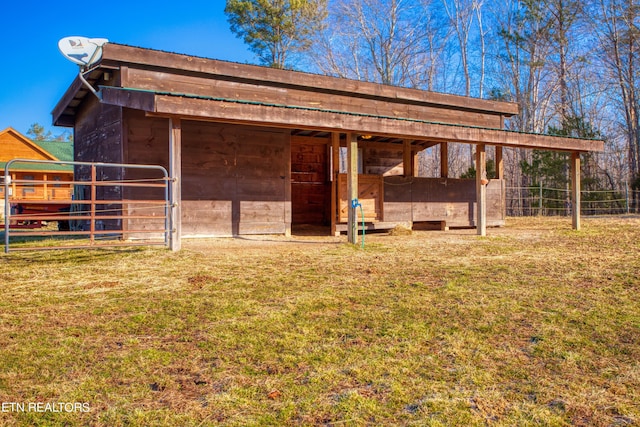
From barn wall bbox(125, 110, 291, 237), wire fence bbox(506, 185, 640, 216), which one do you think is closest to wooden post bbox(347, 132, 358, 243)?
barn wall bbox(125, 110, 291, 237)

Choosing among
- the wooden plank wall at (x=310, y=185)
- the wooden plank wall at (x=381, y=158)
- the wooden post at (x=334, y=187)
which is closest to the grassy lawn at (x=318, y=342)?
the wooden post at (x=334, y=187)

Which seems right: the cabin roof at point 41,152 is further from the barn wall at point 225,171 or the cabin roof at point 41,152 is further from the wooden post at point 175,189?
the wooden post at point 175,189

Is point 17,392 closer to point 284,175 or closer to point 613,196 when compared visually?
point 284,175

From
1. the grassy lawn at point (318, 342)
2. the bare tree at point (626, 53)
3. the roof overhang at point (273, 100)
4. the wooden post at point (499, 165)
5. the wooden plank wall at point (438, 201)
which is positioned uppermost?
the bare tree at point (626, 53)

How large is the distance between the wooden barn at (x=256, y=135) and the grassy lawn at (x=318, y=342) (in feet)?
9.75

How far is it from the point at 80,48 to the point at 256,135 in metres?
3.95

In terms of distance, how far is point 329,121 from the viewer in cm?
935

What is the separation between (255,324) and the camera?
14.0 feet

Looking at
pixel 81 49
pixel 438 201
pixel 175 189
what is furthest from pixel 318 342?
pixel 438 201

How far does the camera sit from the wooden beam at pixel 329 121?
8086 millimetres

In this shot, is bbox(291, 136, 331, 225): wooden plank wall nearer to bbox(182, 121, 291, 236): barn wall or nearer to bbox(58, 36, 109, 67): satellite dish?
bbox(182, 121, 291, 236): barn wall

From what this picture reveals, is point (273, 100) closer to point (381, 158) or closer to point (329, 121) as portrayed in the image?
point (329, 121)

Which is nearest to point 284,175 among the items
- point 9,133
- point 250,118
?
point 250,118

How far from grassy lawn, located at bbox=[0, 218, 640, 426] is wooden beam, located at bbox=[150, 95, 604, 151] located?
104 inches
